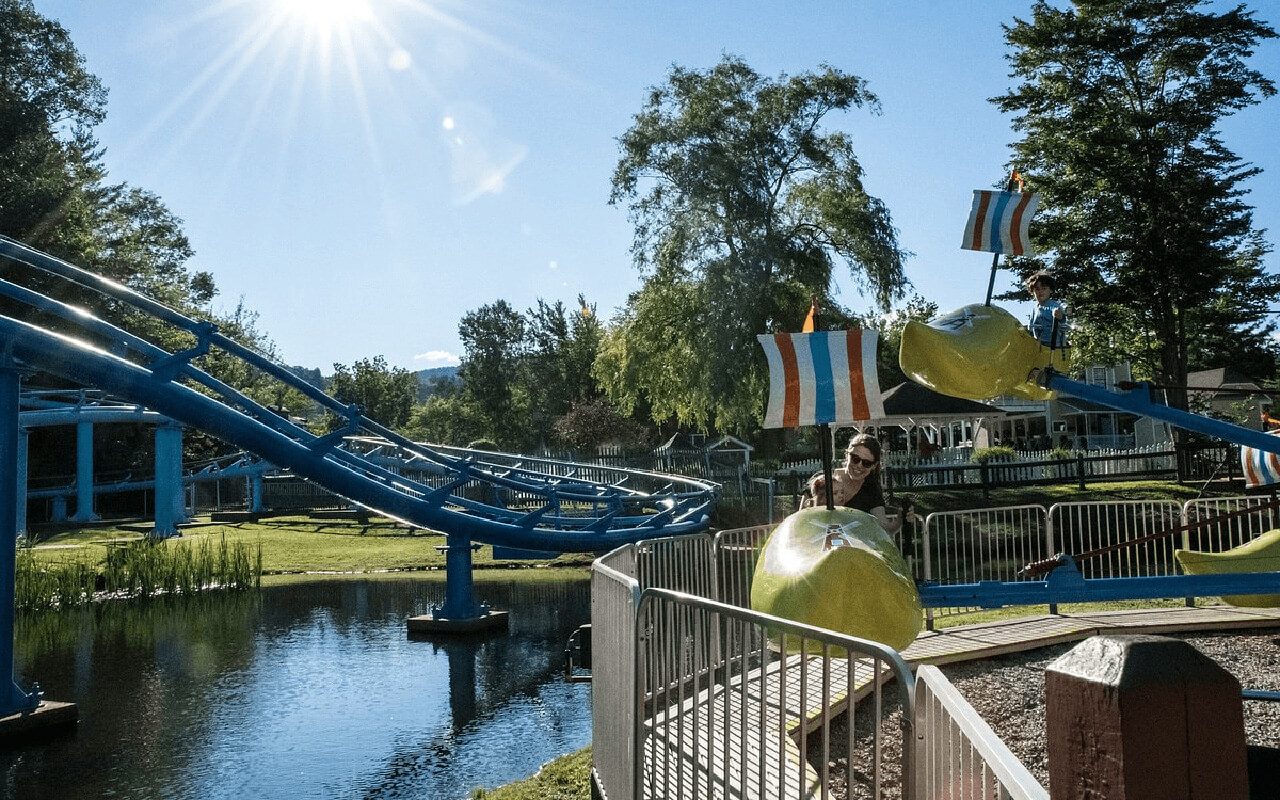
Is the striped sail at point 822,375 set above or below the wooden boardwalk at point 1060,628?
above

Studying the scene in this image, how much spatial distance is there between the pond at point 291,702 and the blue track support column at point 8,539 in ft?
1.84

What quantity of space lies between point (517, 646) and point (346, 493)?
3001 millimetres

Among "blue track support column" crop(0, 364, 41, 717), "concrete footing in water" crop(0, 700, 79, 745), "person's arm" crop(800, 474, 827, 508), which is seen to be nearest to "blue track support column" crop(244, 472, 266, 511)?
"blue track support column" crop(0, 364, 41, 717)

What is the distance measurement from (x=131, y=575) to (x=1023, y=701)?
15.9 m

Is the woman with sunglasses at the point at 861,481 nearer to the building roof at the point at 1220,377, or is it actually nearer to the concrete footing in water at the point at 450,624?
the concrete footing in water at the point at 450,624

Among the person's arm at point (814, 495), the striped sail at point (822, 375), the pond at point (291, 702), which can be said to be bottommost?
the pond at point (291, 702)

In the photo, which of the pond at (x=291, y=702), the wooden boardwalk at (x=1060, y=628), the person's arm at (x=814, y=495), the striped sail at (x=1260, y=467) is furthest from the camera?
the striped sail at (x=1260, y=467)

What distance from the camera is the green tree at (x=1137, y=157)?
28.2m

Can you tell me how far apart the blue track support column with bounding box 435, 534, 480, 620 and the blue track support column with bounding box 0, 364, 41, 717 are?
564 cm

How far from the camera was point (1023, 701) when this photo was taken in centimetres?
695

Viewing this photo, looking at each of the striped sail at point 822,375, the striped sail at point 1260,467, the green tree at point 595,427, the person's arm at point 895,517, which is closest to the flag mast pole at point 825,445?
the striped sail at point 822,375

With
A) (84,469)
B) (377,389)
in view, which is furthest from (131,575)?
(377,389)

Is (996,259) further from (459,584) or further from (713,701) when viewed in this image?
(459,584)

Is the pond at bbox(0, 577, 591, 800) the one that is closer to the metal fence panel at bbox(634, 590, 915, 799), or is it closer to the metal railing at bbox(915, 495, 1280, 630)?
the metal fence panel at bbox(634, 590, 915, 799)
